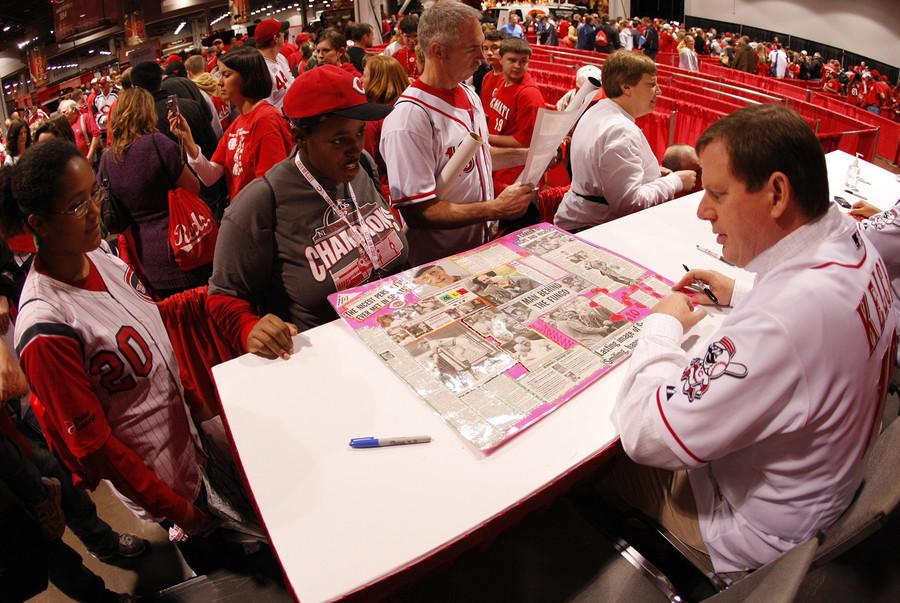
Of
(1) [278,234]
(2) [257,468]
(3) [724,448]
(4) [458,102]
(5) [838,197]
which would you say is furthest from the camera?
(5) [838,197]

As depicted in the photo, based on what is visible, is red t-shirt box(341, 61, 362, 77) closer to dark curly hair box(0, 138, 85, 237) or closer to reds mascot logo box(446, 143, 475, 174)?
reds mascot logo box(446, 143, 475, 174)

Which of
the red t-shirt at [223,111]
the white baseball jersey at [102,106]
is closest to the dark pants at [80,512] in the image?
the red t-shirt at [223,111]

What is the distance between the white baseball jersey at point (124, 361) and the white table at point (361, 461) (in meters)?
0.27

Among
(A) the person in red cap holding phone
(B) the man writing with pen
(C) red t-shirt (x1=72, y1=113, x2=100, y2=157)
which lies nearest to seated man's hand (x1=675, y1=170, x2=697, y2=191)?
(B) the man writing with pen

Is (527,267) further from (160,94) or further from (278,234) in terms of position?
(160,94)

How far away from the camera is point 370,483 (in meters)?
1.12

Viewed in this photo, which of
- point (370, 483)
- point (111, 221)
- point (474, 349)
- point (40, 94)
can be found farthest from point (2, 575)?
point (40, 94)

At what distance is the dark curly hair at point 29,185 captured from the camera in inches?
51.2

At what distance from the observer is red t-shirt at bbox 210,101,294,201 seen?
306 cm

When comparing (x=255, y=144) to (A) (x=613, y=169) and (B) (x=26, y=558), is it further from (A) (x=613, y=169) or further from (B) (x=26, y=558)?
(B) (x=26, y=558)

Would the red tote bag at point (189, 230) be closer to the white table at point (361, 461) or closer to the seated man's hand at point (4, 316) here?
the seated man's hand at point (4, 316)

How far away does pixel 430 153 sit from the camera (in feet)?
7.16

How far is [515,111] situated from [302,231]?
306cm

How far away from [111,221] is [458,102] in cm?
189
